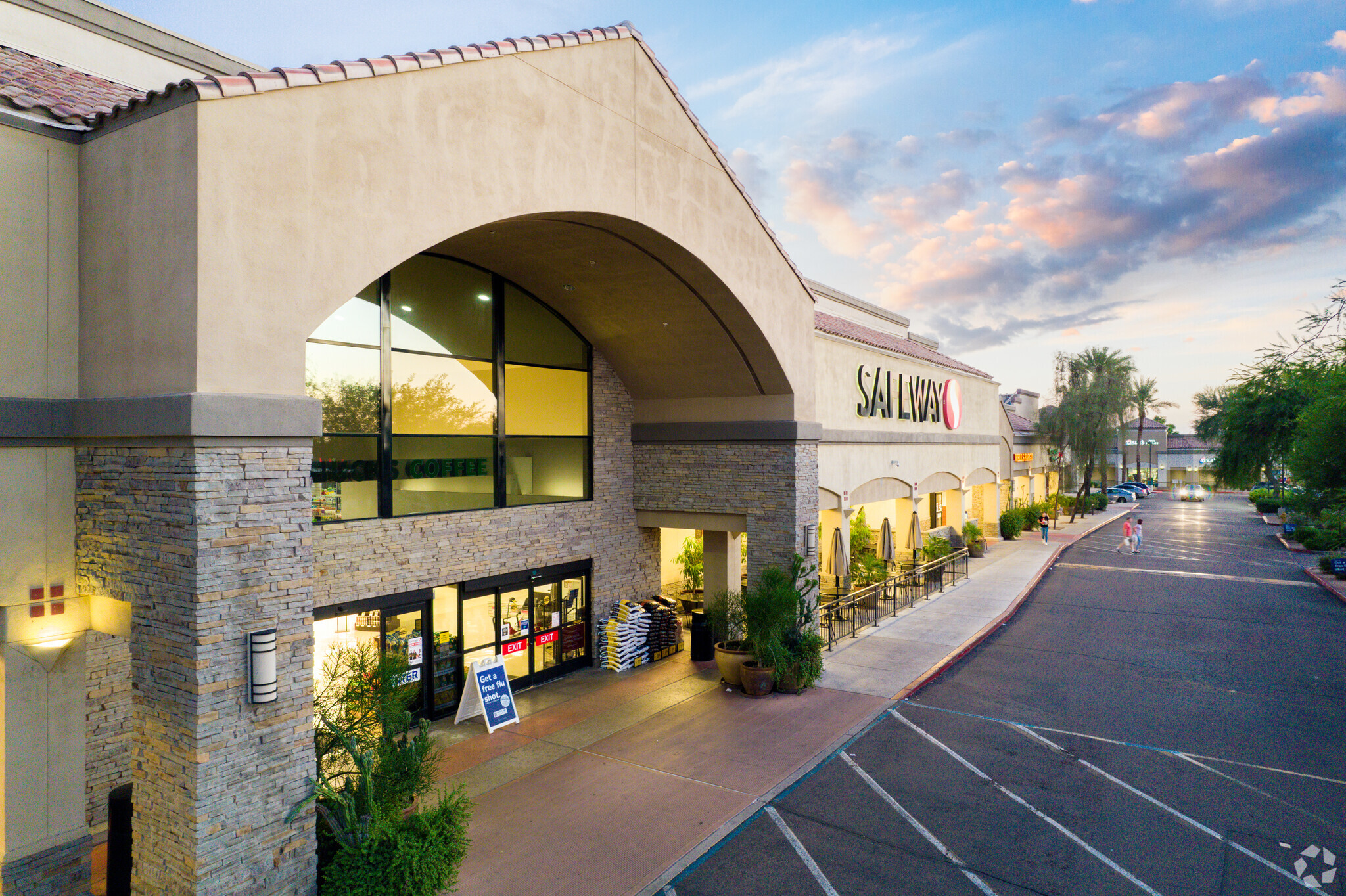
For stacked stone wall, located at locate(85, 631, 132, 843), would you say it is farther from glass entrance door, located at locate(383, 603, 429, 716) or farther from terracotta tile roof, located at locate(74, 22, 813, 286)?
terracotta tile roof, located at locate(74, 22, 813, 286)

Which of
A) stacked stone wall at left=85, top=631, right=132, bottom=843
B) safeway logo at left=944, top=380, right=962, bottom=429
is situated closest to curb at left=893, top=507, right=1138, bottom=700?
A: safeway logo at left=944, top=380, right=962, bottom=429

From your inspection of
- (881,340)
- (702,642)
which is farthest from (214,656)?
(881,340)

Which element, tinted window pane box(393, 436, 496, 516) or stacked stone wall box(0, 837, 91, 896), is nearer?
stacked stone wall box(0, 837, 91, 896)

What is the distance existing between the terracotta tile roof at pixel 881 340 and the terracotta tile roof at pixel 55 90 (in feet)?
46.2

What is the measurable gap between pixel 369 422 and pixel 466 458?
2.10 metres

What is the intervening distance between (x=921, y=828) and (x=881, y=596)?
13245mm

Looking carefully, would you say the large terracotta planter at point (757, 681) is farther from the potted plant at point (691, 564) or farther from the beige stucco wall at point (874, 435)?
the potted plant at point (691, 564)

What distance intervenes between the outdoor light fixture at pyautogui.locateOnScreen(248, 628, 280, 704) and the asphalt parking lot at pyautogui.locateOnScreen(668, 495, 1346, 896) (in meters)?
4.56

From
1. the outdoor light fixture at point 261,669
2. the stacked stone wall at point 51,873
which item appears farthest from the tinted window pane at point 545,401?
the stacked stone wall at point 51,873

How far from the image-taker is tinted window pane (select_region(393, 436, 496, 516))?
39.8ft

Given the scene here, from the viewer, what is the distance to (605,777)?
10.4m

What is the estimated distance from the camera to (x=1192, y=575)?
89.8 ft

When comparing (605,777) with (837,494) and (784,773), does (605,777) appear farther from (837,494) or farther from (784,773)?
(837,494)

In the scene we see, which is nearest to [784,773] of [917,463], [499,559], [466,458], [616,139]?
[499,559]
